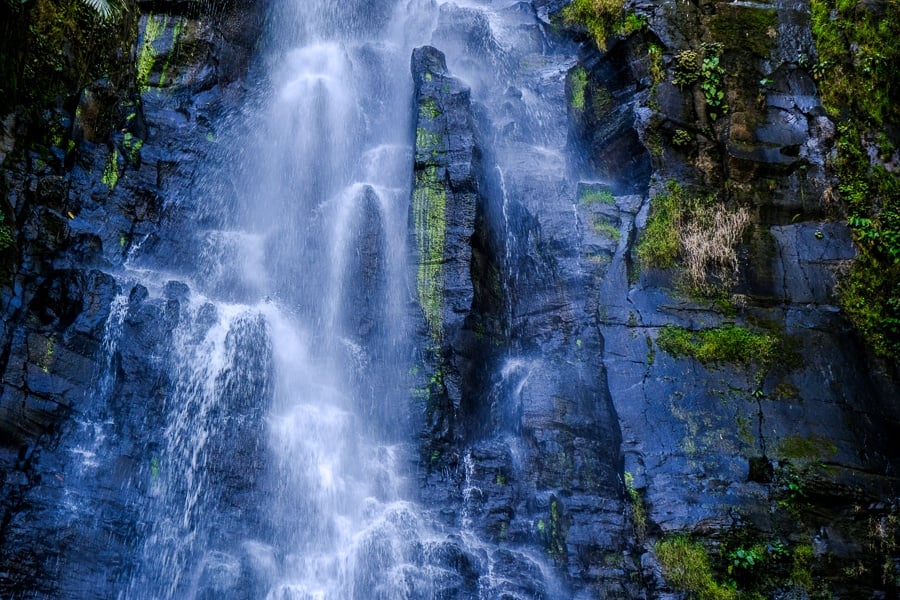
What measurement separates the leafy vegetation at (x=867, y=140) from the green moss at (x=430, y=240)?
6.91 m

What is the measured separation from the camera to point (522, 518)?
32.1 ft

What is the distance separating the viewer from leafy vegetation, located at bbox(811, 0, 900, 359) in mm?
10742

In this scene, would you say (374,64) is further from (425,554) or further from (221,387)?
(425,554)

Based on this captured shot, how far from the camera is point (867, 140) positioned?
12.0 metres

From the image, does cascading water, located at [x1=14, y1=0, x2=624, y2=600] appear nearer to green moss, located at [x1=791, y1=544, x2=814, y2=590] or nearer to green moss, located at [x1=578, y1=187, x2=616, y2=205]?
green moss, located at [x1=578, y1=187, x2=616, y2=205]

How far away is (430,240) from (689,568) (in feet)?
22.0

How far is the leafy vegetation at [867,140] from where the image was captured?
10.7m

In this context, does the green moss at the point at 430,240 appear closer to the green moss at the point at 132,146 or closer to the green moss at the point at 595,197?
the green moss at the point at 595,197

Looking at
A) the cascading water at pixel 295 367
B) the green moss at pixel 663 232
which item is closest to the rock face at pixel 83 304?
the cascading water at pixel 295 367

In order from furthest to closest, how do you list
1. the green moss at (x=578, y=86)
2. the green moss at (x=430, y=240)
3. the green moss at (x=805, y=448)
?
the green moss at (x=578, y=86) → the green moss at (x=430, y=240) → the green moss at (x=805, y=448)

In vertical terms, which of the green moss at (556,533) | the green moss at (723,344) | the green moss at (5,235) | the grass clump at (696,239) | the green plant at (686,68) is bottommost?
the green moss at (556,533)

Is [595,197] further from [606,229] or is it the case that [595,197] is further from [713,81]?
[713,81]

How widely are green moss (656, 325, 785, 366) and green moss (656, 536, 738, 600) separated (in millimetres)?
2926

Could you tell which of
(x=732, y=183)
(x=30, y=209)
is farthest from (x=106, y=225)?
(x=732, y=183)
